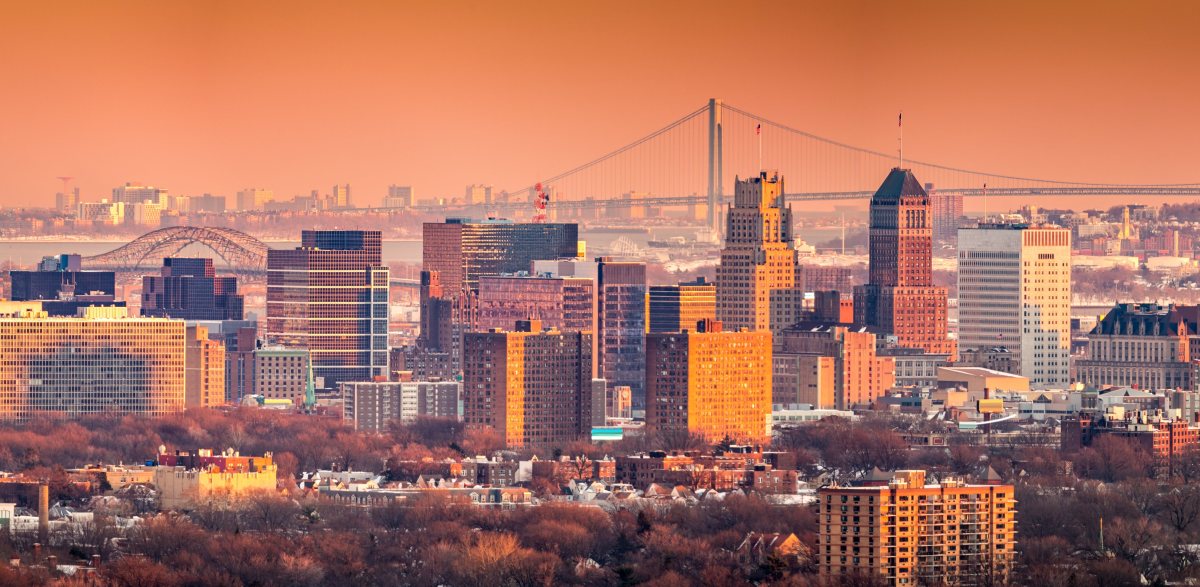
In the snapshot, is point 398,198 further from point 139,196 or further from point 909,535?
point 909,535

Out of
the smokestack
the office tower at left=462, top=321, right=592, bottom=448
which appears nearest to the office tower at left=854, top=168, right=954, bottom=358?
the office tower at left=462, top=321, right=592, bottom=448

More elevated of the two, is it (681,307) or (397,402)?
(681,307)

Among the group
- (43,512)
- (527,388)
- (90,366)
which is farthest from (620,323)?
(43,512)

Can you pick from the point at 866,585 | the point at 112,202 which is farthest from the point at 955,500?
the point at 112,202

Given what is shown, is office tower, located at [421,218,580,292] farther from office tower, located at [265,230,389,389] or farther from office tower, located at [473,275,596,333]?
office tower, located at [473,275,596,333]

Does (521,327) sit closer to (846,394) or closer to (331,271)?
(846,394)

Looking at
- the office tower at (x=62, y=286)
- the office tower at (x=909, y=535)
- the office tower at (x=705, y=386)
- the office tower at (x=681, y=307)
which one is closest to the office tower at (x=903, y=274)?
the office tower at (x=681, y=307)
